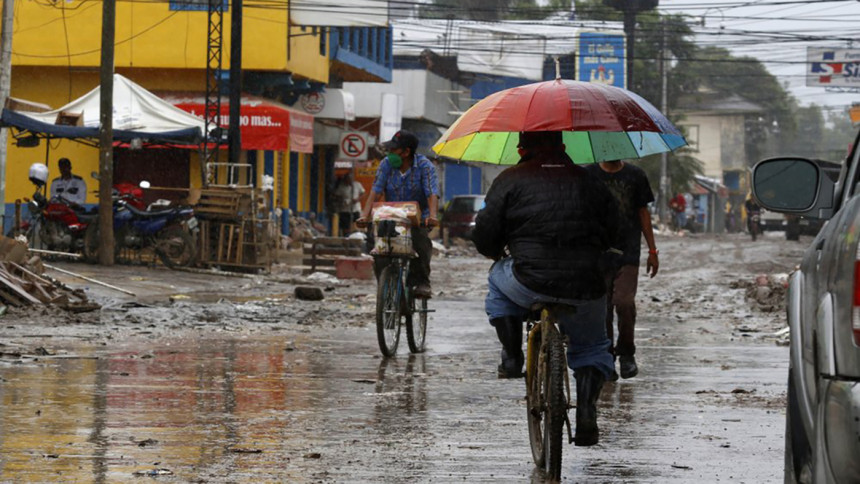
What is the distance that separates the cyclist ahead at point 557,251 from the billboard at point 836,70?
66080mm

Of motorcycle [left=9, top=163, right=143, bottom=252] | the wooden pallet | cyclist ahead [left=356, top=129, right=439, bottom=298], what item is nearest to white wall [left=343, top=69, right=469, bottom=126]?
the wooden pallet

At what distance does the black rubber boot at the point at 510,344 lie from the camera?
22.9ft

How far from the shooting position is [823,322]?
3789 millimetres

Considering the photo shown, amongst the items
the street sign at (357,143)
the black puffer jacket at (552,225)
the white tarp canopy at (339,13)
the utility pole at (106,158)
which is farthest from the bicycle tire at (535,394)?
the white tarp canopy at (339,13)

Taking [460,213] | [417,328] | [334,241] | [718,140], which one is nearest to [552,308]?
[417,328]

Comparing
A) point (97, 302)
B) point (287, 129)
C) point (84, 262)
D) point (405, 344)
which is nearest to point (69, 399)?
point (405, 344)

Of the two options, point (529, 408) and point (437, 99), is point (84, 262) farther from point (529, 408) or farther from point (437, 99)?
point (437, 99)

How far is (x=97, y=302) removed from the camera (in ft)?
54.0

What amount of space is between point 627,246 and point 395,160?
8.75 ft

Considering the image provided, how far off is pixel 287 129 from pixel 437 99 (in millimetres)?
22024

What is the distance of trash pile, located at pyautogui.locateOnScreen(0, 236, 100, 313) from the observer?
1477 cm

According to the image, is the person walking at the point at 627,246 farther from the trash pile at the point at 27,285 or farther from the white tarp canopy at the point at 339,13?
the white tarp canopy at the point at 339,13

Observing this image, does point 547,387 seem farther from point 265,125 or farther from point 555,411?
point 265,125

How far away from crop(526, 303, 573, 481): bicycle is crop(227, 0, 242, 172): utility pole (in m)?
20.0
